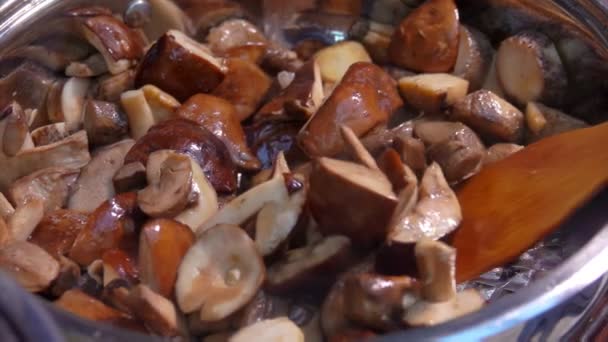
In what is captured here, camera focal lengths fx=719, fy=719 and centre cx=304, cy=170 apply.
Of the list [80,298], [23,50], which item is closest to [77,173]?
[23,50]

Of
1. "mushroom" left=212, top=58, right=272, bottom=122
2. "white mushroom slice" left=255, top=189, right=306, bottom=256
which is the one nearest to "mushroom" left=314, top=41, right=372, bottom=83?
"mushroom" left=212, top=58, right=272, bottom=122

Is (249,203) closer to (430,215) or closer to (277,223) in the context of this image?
(277,223)

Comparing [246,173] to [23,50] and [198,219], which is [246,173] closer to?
[198,219]

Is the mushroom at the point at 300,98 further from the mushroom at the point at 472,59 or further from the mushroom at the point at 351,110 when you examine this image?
the mushroom at the point at 472,59

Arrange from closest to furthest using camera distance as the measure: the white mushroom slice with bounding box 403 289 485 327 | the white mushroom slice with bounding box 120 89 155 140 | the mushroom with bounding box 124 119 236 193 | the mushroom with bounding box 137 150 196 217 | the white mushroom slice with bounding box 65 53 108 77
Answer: the white mushroom slice with bounding box 403 289 485 327, the mushroom with bounding box 137 150 196 217, the mushroom with bounding box 124 119 236 193, the white mushroom slice with bounding box 120 89 155 140, the white mushroom slice with bounding box 65 53 108 77

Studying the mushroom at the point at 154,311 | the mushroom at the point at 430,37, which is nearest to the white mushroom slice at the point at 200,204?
the mushroom at the point at 154,311

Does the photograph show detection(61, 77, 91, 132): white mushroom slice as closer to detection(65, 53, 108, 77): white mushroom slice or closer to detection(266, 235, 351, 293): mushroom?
detection(65, 53, 108, 77): white mushroom slice
